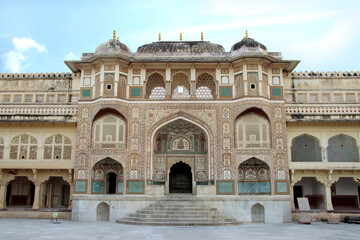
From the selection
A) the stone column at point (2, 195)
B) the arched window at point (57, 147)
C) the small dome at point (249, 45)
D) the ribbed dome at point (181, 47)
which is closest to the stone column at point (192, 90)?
the ribbed dome at point (181, 47)

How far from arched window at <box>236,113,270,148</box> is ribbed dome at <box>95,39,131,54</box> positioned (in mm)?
7305

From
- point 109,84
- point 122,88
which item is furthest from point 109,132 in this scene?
point 109,84

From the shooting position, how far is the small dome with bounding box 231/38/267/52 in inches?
715

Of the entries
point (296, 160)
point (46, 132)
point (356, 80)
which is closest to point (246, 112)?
point (296, 160)

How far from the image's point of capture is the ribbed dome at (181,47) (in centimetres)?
1955

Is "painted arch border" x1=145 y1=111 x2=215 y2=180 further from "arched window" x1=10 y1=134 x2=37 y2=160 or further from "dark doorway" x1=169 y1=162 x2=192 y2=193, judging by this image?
"arched window" x1=10 y1=134 x2=37 y2=160

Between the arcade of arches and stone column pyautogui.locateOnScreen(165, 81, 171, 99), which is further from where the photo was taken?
the arcade of arches

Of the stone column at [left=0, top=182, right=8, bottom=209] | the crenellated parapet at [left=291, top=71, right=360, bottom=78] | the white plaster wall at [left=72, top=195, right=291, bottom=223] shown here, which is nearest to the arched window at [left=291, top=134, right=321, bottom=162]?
the white plaster wall at [left=72, top=195, right=291, bottom=223]

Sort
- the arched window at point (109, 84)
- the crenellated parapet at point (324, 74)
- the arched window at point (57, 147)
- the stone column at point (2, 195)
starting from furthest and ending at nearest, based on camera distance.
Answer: the crenellated parapet at point (324, 74), the arched window at point (57, 147), the stone column at point (2, 195), the arched window at point (109, 84)

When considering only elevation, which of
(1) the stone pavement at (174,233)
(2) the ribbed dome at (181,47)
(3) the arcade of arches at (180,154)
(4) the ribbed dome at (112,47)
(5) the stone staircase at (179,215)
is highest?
(2) the ribbed dome at (181,47)

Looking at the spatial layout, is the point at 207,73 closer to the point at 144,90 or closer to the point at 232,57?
the point at 232,57

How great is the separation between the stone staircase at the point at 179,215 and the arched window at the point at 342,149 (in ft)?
23.5

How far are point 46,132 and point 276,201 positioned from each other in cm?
1272

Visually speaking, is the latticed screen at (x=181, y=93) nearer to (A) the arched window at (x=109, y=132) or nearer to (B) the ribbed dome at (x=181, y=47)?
(B) the ribbed dome at (x=181, y=47)
